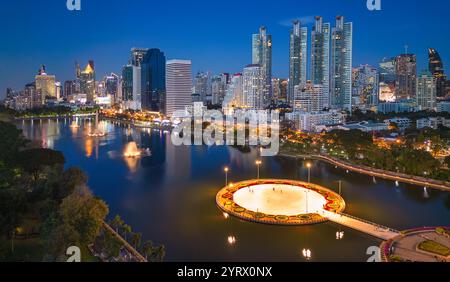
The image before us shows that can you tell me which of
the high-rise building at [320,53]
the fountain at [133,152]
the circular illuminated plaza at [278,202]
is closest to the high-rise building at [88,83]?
the high-rise building at [320,53]

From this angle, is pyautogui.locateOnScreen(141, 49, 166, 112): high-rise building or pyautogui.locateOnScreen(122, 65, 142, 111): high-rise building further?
pyautogui.locateOnScreen(122, 65, 142, 111): high-rise building

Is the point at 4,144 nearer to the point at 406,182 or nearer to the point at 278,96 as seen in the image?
the point at 406,182

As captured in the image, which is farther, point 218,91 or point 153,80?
point 218,91

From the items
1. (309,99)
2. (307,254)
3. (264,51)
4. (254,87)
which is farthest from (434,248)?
(264,51)

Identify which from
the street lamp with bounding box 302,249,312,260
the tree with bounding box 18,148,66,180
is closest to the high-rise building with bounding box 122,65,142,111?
the tree with bounding box 18,148,66,180

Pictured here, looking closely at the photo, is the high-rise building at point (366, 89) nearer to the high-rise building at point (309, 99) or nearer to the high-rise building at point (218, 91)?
the high-rise building at point (309, 99)

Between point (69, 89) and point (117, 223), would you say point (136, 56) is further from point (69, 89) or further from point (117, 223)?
point (117, 223)

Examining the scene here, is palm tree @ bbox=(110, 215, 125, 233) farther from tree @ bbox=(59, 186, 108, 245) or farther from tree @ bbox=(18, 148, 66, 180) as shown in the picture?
tree @ bbox=(18, 148, 66, 180)
